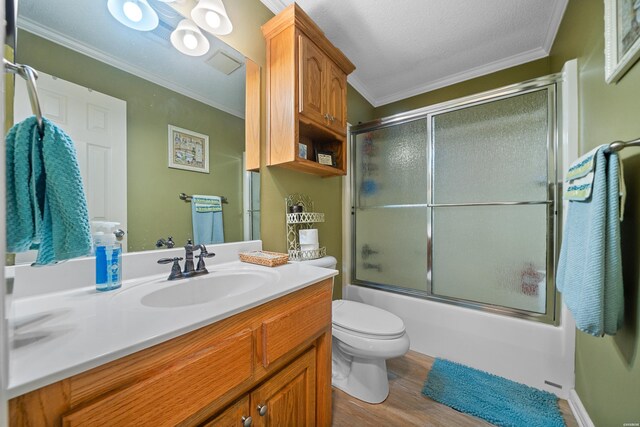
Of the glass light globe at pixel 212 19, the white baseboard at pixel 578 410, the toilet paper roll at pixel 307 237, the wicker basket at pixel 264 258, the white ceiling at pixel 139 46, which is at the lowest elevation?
the white baseboard at pixel 578 410

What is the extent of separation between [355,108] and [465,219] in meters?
1.44

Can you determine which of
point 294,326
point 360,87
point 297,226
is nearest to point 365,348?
point 294,326

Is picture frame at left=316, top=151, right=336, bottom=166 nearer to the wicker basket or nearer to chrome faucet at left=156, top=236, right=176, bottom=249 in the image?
the wicker basket

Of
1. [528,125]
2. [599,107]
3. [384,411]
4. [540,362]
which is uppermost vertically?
[528,125]

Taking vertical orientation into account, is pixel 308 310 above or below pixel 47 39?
below

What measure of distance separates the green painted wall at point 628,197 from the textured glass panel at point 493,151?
0.27 metres

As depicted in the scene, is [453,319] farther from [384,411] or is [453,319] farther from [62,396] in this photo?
[62,396]

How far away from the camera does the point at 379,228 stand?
2.17 m

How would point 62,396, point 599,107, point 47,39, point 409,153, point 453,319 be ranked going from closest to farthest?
point 62,396
point 47,39
point 599,107
point 453,319
point 409,153

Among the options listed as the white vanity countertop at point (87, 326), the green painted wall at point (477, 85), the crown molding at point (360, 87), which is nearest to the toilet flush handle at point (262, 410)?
the white vanity countertop at point (87, 326)

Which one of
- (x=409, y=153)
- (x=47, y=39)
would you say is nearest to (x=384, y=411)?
(x=409, y=153)

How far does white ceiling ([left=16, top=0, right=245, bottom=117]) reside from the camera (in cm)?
76

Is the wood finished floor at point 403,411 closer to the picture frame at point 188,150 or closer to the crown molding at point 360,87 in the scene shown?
the picture frame at point 188,150

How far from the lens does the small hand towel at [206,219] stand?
3.57 ft
